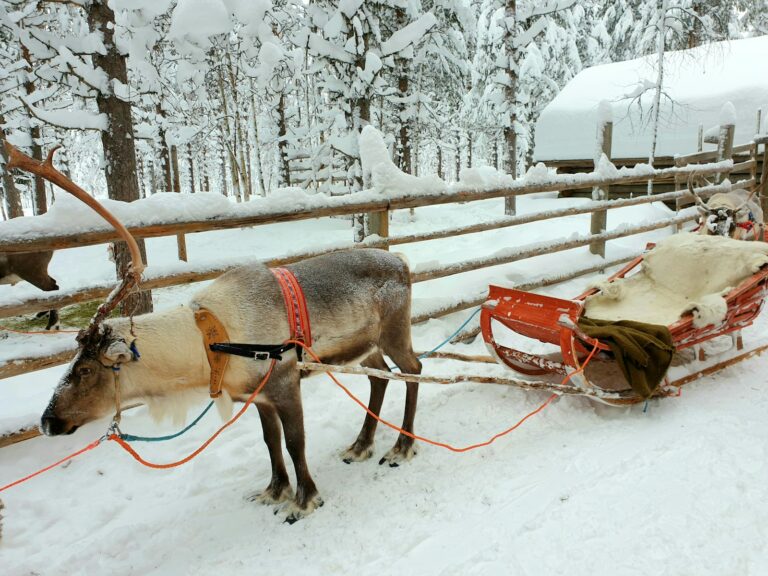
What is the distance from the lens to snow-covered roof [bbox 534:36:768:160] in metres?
11.2

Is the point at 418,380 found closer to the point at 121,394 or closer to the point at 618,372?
the point at 121,394

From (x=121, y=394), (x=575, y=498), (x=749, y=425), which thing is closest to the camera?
(x=121, y=394)

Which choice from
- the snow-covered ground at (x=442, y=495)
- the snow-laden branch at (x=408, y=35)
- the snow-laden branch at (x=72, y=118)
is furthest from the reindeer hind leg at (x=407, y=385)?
the snow-laden branch at (x=408, y=35)

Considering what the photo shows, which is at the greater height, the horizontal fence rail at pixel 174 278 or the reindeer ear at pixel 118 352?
the horizontal fence rail at pixel 174 278

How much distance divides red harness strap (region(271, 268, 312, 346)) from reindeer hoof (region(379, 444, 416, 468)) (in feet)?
3.07

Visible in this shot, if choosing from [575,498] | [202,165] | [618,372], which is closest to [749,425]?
[618,372]

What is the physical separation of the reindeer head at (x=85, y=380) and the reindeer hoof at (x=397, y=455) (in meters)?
1.60

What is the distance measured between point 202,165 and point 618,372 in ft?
103

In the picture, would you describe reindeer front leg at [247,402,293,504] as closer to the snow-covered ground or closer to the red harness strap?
the snow-covered ground

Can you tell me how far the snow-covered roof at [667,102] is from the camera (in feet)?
36.8

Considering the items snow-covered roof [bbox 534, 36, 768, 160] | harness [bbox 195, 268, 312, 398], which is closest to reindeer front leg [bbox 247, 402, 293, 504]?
harness [bbox 195, 268, 312, 398]

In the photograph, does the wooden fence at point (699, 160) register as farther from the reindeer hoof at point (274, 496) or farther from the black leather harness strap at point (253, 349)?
the reindeer hoof at point (274, 496)

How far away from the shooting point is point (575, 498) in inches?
92.0

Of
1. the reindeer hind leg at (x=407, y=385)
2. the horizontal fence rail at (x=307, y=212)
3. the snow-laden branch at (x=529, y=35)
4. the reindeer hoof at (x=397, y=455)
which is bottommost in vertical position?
the reindeer hoof at (x=397, y=455)
